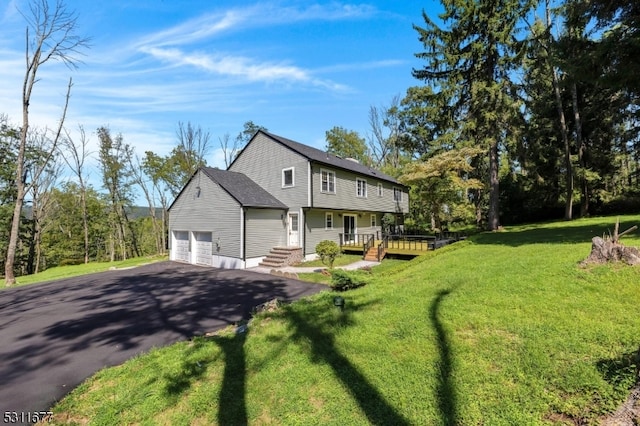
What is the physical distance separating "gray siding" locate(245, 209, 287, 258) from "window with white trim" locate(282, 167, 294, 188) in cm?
170

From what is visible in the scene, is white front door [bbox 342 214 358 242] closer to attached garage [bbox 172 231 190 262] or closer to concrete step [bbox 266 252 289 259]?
concrete step [bbox 266 252 289 259]

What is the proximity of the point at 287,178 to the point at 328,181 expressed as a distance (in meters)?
2.55

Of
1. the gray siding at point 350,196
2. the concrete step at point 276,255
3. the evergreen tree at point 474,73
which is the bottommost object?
the concrete step at point 276,255

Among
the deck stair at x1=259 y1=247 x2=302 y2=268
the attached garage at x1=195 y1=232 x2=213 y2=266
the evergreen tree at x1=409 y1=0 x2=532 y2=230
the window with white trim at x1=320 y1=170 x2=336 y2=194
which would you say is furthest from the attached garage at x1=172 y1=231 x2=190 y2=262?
the evergreen tree at x1=409 y1=0 x2=532 y2=230

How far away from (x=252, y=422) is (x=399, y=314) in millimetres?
2976

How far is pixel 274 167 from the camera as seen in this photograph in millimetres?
18797

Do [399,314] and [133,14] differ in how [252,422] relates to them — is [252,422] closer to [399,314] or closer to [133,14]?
[399,314]

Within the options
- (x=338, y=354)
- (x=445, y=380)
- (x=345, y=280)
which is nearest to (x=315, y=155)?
(x=345, y=280)

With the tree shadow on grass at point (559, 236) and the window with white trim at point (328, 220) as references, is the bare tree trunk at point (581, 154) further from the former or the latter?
the window with white trim at point (328, 220)

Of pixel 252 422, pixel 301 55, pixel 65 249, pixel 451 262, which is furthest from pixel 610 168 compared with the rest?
pixel 65 249

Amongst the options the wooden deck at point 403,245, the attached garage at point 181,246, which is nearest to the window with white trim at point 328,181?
the wooden deck at point 403,245

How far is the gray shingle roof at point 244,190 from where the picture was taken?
53.0 feet

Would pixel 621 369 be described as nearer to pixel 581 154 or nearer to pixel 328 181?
pixel 328 181

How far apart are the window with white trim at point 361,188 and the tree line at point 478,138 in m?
2.99
